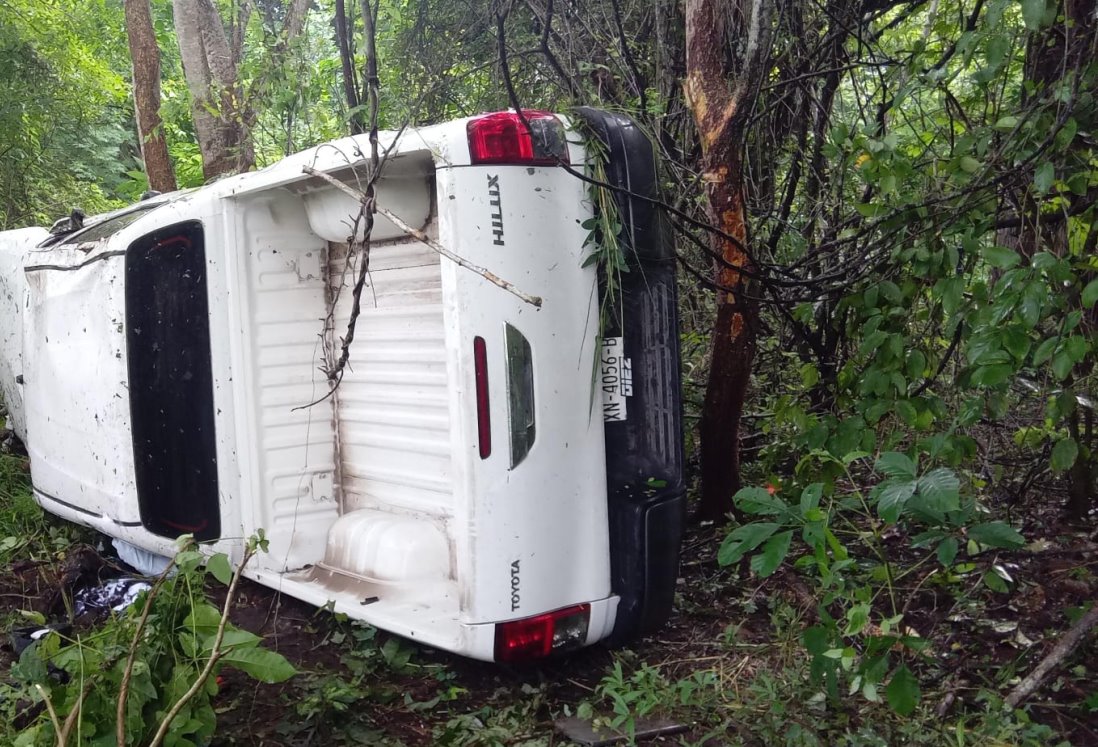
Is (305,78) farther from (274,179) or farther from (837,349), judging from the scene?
(837,349)

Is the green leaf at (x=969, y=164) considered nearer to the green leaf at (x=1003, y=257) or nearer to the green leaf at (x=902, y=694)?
the green leaf at (x=1003, y=257)

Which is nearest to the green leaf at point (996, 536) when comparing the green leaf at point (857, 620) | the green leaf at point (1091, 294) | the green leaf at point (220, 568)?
the green leaf at point (857, 620)

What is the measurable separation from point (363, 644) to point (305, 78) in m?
4.83

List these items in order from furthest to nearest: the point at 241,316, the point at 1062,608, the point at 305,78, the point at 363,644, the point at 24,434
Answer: the point at 305,78, the point at 24,434, the point at 241,316, the point at 363,644, the point at 1062,608

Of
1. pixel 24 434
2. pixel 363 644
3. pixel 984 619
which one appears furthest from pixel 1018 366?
pixel 24 434

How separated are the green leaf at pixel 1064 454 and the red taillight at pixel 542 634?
155cm

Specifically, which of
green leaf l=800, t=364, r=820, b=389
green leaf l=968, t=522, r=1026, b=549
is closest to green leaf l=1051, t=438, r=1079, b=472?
green leaf l=968, t=522, r=1026, b=549

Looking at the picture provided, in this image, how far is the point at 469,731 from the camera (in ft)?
9.07

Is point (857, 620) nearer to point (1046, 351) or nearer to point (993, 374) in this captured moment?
point (993, 374)

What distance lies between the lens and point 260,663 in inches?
95.7

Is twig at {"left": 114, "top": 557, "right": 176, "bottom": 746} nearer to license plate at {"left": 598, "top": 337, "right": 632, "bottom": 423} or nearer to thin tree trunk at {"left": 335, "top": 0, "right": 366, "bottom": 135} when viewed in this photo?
license plate at {"left": 598, "top": 337, "right": 632, "bottom": 423}

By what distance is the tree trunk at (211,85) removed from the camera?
7.52m

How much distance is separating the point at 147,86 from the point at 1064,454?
820cm

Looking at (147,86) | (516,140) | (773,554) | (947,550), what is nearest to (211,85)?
(147,86)
